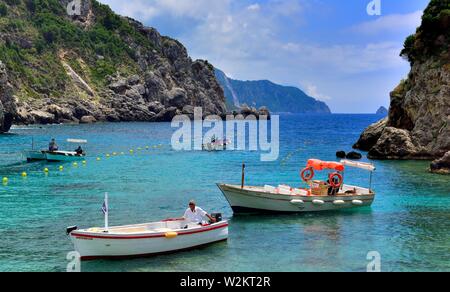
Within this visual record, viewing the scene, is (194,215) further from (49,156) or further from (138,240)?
(49,156)

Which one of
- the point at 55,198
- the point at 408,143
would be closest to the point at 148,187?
the point at 55,198

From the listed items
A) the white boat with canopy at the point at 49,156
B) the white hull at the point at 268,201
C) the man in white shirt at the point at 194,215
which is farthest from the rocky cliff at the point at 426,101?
the man in white shirt at the point at 194,215

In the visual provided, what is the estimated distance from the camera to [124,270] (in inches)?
927

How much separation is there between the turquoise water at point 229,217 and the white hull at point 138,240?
444mm

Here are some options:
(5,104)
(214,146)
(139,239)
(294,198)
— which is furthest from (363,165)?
(5,104)

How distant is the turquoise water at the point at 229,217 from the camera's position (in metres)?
25.1

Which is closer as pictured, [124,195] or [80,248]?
[80,248]

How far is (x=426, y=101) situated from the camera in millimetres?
70188

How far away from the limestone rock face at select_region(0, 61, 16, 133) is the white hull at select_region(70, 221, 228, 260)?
9677cm

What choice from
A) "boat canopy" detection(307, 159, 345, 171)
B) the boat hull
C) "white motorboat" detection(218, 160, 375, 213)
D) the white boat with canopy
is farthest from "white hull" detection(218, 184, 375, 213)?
the boat hull

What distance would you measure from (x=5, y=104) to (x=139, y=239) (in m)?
105

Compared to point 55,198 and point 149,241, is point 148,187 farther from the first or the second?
point 149,241

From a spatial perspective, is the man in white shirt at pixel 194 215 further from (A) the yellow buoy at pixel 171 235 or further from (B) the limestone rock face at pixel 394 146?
(B) the limestone rock face at pixel 394 146
